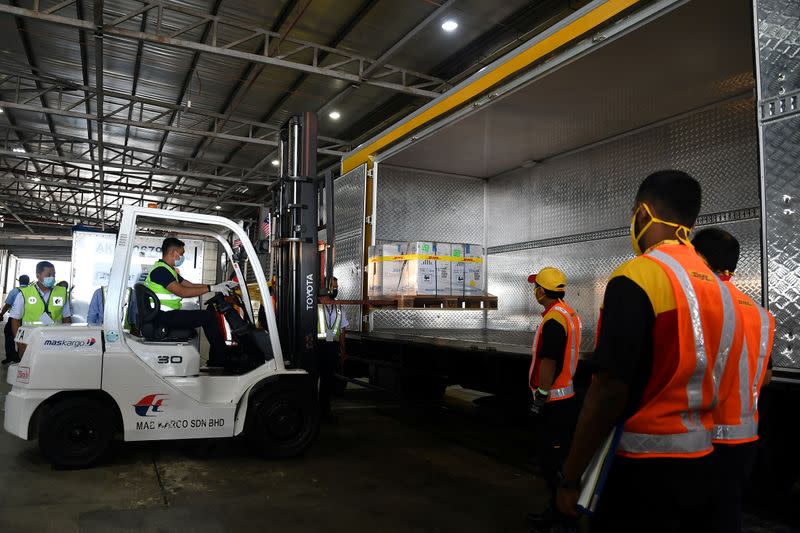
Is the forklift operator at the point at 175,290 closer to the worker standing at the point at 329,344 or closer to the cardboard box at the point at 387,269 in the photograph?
the cardboard box at the point at 387,269

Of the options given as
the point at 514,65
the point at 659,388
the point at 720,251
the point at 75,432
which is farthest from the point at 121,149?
the point at 659,388

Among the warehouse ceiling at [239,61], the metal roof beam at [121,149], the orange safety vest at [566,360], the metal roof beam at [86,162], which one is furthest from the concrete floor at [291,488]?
the metal roof beam at [86,162]

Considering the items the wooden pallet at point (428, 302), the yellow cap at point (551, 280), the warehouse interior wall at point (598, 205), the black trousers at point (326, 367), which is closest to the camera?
the yellow cap at point (551, 280)

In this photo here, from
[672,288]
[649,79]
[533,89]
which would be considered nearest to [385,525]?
[672,288]

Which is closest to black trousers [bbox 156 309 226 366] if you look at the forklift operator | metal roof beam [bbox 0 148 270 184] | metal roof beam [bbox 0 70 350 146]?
the forklift operator

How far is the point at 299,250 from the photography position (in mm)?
5645

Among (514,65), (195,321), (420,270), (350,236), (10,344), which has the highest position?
(514,65)

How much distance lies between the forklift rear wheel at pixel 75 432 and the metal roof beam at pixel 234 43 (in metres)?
6.15

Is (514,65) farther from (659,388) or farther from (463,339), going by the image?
(659,388)

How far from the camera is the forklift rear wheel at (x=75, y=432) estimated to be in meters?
4.48

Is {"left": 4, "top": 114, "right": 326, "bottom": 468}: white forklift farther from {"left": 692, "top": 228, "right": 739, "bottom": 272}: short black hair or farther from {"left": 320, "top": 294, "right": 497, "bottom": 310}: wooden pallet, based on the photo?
{"left": 692, "top": 228, "right": 739, "bottom": 272}: short black hair

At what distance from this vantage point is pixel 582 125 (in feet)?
20.1

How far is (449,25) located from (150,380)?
7134mm

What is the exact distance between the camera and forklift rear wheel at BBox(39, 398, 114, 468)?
4.48 metres
